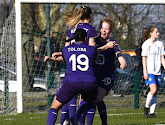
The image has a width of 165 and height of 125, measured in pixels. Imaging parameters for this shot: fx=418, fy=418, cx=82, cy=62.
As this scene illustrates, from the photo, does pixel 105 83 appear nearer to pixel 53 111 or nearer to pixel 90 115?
pixel 90 115

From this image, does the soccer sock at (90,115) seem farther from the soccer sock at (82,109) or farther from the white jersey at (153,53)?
the white jersey at (153,53)

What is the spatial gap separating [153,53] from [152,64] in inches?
11.2

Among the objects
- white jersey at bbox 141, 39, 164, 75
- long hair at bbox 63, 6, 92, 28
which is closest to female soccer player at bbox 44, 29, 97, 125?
long hair at bbox 63, 6, 92, 28

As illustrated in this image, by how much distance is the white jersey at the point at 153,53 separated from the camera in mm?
8578

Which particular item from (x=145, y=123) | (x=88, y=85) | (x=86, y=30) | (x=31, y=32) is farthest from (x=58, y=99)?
(x=31, y=32)

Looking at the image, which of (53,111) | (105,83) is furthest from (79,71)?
(105,83)

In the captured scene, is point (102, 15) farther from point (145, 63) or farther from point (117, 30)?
point (145, 63)

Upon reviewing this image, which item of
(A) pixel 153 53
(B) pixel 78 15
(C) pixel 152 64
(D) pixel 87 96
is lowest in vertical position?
(D) pixel 87 96

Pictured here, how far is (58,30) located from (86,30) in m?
6.53

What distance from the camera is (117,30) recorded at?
12047 millimetres

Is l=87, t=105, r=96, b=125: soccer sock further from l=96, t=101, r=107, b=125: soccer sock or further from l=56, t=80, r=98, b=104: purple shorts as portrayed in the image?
l=56, t=80, r=98, b=104: purple shorts

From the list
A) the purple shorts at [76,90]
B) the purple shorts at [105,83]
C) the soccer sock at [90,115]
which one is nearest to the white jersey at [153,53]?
the purple shorts at [105,83]

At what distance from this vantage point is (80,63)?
5012mm

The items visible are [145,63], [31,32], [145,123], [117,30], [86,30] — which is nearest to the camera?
[86,30]
